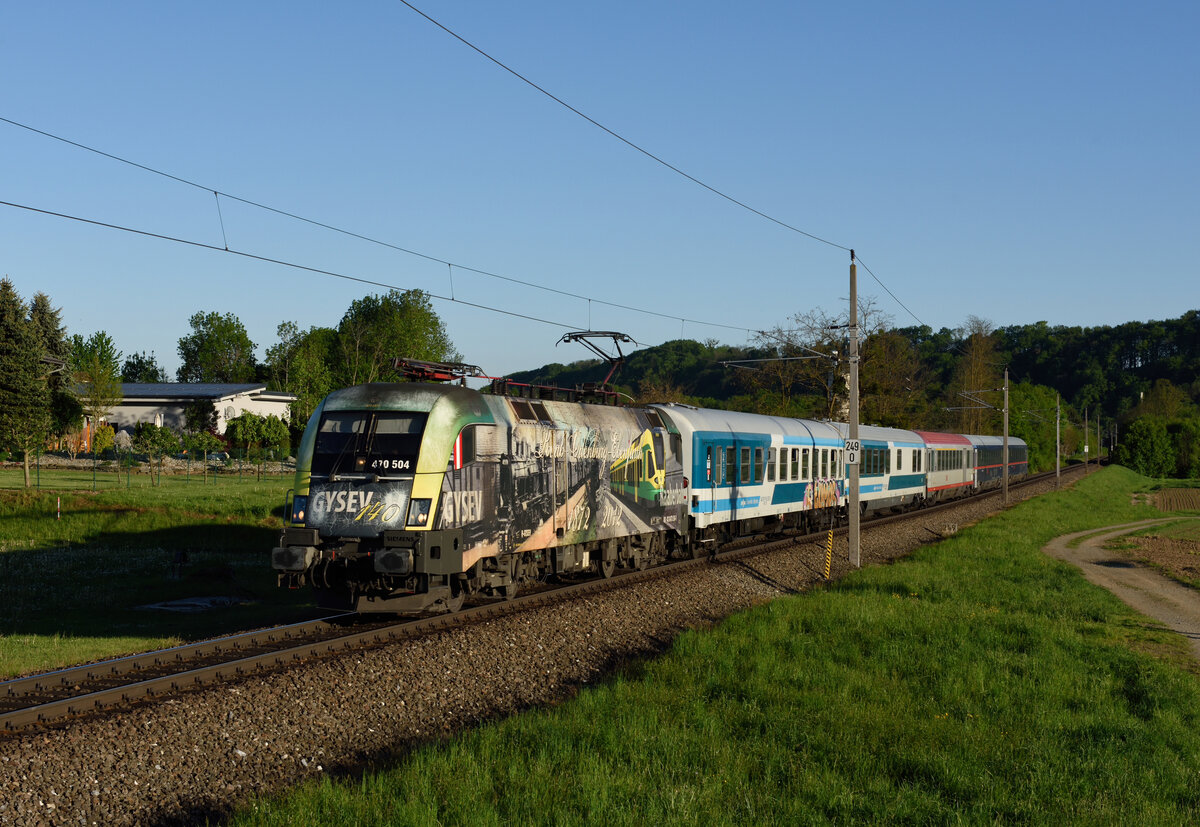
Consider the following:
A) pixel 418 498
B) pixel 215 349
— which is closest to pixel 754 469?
pixel 418 498

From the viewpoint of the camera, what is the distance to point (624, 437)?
18.9 meters

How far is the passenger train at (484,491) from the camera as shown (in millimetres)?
13109

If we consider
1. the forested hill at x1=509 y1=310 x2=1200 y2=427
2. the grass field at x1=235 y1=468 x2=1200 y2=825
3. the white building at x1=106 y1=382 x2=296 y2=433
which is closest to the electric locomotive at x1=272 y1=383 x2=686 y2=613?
the grass field at x1=235 y1=468 x2=1200 y2=825

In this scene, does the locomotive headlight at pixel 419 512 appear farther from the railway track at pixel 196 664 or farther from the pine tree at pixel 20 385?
the pine tree at pixel 20 385

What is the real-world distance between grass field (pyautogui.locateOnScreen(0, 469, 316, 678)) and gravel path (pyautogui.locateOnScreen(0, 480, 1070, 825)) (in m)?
3.90

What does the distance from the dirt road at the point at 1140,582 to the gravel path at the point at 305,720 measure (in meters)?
9.17

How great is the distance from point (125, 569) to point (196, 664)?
12.4 meters

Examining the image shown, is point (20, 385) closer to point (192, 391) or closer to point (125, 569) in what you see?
point (125, 569)

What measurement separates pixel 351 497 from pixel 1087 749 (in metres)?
9.40

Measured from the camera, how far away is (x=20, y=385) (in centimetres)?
4778

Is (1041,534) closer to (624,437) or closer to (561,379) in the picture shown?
(624,437)

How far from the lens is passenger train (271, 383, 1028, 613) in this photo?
1311 cm

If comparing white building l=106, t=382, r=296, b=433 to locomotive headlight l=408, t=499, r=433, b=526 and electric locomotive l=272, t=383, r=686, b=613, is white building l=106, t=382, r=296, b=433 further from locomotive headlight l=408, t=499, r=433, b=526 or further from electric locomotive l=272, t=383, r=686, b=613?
locomotive headlight l=408, t=499, r=433, b=526

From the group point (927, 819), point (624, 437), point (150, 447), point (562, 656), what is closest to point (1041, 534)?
point (624, 437)
